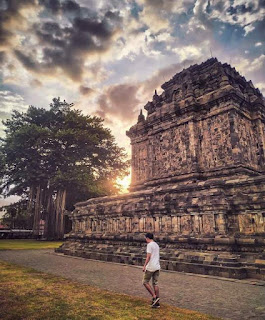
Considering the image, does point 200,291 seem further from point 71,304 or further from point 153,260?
point 71,304

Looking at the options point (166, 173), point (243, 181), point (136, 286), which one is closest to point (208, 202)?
point (243, 181)

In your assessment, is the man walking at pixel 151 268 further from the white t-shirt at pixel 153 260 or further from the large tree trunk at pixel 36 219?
the large tree trunk at pixel 36 219

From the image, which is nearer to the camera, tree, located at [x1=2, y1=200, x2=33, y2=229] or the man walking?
the man walking

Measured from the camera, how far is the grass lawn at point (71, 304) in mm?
4527

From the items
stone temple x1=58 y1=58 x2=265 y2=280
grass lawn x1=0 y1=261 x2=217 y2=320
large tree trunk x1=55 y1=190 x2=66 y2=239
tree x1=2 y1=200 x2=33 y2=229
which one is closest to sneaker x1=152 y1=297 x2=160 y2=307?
grass lawn x1=0 y1=261 x2=217 y2=320

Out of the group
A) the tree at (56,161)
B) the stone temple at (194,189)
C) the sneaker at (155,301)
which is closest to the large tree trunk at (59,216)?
the tree at (56,161)

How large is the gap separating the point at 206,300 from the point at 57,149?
30.5 m

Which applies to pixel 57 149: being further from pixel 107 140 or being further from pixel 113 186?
pixel 113 186

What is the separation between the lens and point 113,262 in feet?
41.7

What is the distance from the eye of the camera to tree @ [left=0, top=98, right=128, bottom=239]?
30859 mm

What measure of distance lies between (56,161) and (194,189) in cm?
2576

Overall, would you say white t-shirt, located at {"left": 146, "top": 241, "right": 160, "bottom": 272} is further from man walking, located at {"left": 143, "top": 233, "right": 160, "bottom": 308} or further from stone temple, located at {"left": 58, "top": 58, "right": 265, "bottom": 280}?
stone temple, located at {"left": 58, "top": 58, "right": 265, "bottom": 280}

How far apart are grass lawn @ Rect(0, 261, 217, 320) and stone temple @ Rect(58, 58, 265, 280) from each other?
14.9 feet

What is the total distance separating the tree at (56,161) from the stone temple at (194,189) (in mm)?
11998
